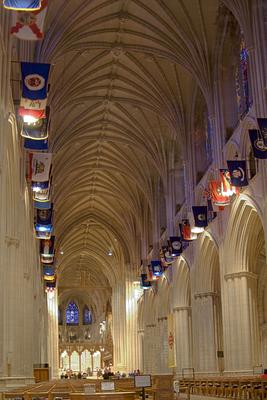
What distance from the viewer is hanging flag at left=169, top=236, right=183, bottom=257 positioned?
3538cm

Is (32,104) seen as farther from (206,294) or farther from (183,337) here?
(183,337)

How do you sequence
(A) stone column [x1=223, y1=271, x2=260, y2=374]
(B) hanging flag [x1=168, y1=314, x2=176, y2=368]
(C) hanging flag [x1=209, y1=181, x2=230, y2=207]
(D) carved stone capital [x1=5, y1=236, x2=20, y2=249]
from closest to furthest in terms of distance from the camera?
(D) carved stone capital [x1=5, y1=236, x2=20, y2=249] < (A) stone column [x1=223, y1=271, x2=260, y2=374] < (C) hanging flag [x1=209, y1=181, x2=230, y2=207] < (B) hanging flag [x1=168, y1=314, x2=176, y2=368]

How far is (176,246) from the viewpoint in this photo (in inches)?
1398

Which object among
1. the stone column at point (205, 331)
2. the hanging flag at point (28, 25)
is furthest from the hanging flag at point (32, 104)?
the stone column at point (205, 331)

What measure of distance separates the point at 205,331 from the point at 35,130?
15338 millimetres

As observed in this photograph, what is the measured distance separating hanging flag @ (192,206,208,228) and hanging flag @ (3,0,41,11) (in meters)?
18.7

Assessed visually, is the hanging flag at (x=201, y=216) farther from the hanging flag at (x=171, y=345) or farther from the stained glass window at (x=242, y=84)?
the hanging flag at (x=171, y=345)

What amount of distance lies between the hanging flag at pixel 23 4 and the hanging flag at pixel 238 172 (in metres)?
13.5

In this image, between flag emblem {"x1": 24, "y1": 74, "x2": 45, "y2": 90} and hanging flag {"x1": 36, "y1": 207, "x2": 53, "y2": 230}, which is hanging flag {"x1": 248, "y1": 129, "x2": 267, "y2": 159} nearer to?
flag emblem {"x1": 24, "y1": 74, "x2": 45, "y2": 90}

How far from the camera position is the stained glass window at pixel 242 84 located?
26.6 metres

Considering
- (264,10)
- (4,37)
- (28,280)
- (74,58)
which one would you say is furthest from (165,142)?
(4,37)

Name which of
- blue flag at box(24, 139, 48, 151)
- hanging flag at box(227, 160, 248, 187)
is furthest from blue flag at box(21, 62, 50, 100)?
hanging flag at box(227, 160, 248, 187)

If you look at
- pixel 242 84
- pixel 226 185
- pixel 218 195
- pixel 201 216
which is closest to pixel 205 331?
pixel 201 216

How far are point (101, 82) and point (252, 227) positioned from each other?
14.2 meters
